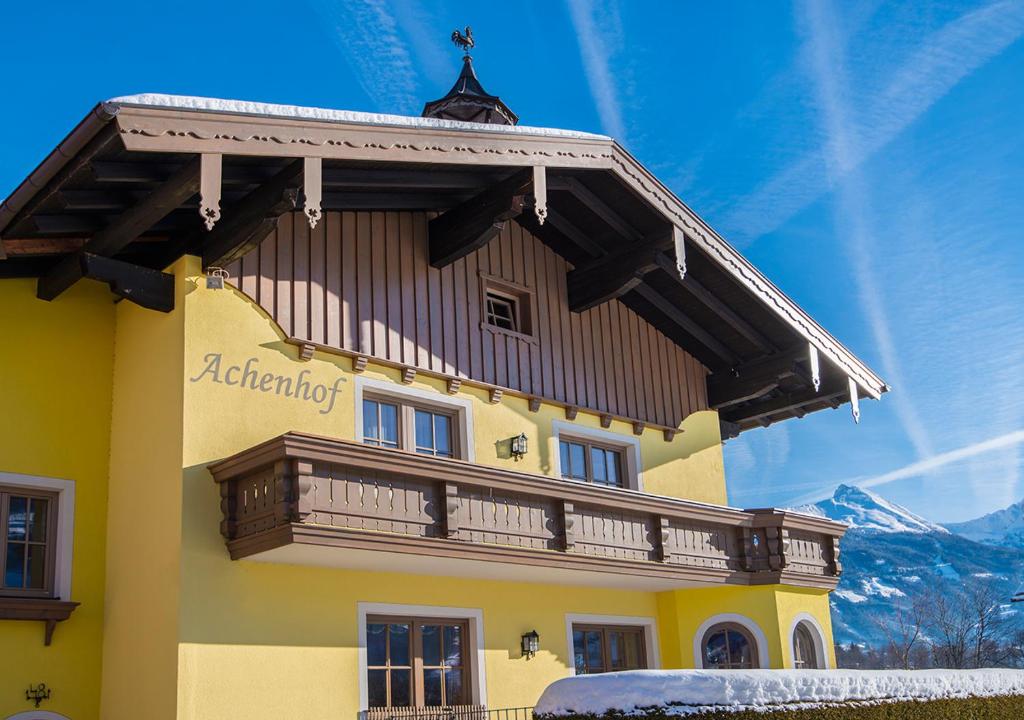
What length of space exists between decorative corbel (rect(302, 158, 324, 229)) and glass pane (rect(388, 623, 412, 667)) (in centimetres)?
480

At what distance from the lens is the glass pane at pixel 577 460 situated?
15586mm

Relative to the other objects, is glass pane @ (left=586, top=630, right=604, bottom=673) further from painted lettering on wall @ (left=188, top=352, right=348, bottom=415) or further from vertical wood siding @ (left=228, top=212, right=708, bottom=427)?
painted lettering on wall @ (left=188, top=352, right=348, bottom=415)

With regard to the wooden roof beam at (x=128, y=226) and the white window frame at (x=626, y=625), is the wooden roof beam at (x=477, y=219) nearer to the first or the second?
the wooden roof beam at (x=128, y=226)

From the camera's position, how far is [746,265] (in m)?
16.1

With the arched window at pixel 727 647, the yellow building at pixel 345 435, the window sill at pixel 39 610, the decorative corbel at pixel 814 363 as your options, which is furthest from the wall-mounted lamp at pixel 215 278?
the decorative corbel at pixel 814 363

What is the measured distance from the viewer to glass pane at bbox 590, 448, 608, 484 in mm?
15898

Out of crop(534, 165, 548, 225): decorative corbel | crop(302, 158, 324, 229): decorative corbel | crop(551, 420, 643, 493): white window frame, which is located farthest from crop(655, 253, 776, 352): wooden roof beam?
crop(302, 158, 324, 229): decorative corbel

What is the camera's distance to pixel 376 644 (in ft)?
40.7

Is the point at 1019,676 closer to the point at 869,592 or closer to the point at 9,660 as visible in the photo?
the point at 9,660

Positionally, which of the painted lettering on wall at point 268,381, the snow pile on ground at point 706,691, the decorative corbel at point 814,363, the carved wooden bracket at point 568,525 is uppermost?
the decorative corbel at point 814,363

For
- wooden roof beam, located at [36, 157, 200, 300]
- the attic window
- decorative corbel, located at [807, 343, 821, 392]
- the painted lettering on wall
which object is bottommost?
the painted lettering on wall

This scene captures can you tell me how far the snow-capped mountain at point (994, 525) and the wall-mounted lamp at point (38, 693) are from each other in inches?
7240

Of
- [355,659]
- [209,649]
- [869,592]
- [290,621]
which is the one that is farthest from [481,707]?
[869,592]

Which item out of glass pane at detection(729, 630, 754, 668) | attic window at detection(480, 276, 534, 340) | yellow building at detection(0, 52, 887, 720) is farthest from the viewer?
glass pane at detection(729, 630, 754, 668)
